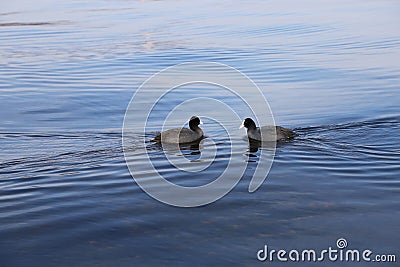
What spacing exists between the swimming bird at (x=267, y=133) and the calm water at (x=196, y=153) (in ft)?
0.87

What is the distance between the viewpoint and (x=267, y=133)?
43.2 feet

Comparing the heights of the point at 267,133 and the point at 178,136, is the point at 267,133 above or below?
above

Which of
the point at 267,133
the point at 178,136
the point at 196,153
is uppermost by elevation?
the point at 267,133

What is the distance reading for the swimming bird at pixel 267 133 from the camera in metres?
12.9

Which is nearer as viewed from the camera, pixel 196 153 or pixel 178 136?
pixel 196 153

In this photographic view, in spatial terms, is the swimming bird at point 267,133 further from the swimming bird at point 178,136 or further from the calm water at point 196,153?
the swimming bird at point 178,136

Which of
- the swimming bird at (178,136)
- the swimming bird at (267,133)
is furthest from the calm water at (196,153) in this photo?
the swimming bird at (178,136)

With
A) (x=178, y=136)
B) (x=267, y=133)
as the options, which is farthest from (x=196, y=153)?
(x=267, y=133)

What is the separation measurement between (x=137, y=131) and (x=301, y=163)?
364 centimetres

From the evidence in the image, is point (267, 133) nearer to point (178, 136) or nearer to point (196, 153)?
point (196, 153)

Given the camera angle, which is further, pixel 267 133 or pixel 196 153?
pixel 267 133

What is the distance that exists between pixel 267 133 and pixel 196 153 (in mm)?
1465

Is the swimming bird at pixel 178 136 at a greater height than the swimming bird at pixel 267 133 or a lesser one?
lesser

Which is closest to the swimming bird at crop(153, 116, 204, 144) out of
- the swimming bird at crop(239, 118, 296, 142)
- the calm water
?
the calm water
